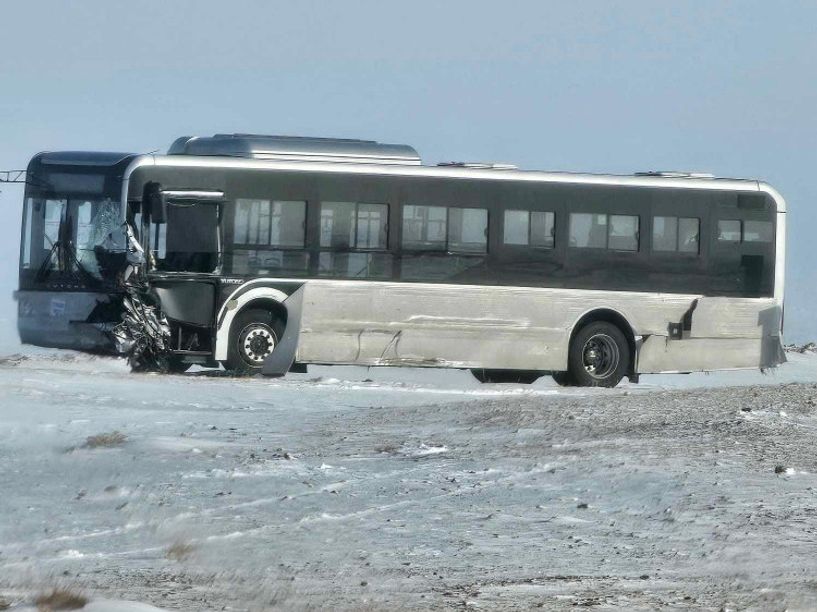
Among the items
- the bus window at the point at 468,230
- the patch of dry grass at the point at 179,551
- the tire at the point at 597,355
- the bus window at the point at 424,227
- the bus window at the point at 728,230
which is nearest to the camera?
the patch of dry grass at the point at 179,551

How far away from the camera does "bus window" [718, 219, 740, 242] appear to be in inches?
876

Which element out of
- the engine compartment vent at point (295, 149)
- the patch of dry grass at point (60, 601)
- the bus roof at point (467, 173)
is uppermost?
the engine compartment vent at point (295, 149)

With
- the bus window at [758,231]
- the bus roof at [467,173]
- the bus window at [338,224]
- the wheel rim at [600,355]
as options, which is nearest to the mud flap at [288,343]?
the bus window at [338,224]

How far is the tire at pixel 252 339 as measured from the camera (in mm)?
20547

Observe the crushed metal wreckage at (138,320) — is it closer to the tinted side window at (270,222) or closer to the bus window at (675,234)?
the tinted side window at (270,222)

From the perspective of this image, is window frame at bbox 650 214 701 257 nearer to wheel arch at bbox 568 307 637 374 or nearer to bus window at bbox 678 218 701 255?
bus window at bbox 678 218 701 255

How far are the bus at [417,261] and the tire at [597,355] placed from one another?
3 cm

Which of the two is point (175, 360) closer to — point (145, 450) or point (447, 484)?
point (145, 450)

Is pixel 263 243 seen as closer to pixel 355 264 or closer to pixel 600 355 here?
pixel 355 264

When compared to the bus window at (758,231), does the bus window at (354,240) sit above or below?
below

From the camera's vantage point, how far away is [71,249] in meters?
21.6

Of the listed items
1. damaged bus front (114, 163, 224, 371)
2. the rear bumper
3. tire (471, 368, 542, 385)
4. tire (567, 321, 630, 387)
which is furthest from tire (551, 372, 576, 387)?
the rear bumper

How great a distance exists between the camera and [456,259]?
69.7 feet

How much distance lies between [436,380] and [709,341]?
4.10 metres
